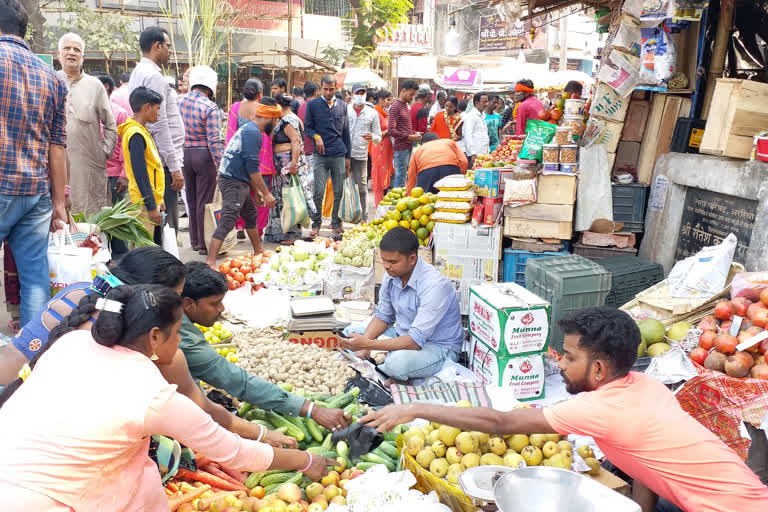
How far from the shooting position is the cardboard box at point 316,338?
475 centimetres

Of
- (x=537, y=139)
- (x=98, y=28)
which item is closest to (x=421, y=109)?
(x=537, y=139)

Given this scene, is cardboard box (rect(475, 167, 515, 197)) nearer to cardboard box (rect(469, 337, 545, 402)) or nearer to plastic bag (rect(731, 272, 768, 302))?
cardboard box (rect(469, 337, 545, 402))

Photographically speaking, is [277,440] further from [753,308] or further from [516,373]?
[753,308]

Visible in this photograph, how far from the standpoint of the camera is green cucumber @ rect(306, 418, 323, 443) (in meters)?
3.22

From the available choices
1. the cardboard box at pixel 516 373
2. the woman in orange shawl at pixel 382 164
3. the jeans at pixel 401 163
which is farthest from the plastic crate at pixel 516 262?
the woman in orange shawl at pixel 382 164

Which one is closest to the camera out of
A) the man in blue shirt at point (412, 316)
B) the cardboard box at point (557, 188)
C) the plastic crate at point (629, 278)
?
the man in blue shirt at point (412, 316)

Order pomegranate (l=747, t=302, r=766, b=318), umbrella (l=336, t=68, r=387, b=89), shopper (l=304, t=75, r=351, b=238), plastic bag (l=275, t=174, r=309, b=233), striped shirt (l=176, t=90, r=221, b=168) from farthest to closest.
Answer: umbrella (l=336, t=68, r=387, b=89) → shopper (l=304, t=75, r=351, b=238) → plastic bag (l=275, t=174, r=309, b=233) → striped shirt (l=176, t=90, r=221, b=168) → pomegranate (l=747, t=302, r=766, b=318)

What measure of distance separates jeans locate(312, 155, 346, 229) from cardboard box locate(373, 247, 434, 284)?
2846mm

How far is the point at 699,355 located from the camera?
3.56 meters

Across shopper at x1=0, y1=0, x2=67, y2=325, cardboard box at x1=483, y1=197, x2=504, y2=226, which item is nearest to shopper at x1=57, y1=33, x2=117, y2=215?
shopper at x1=0, y1=0, x2=67, y2=325

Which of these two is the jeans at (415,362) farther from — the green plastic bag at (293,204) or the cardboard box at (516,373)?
the green plastic bag at (293,204)

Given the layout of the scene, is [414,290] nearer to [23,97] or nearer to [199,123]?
[23,97]

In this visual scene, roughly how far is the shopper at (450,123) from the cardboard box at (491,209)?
187 inches

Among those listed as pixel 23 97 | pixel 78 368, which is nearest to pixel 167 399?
pixel 78 368
